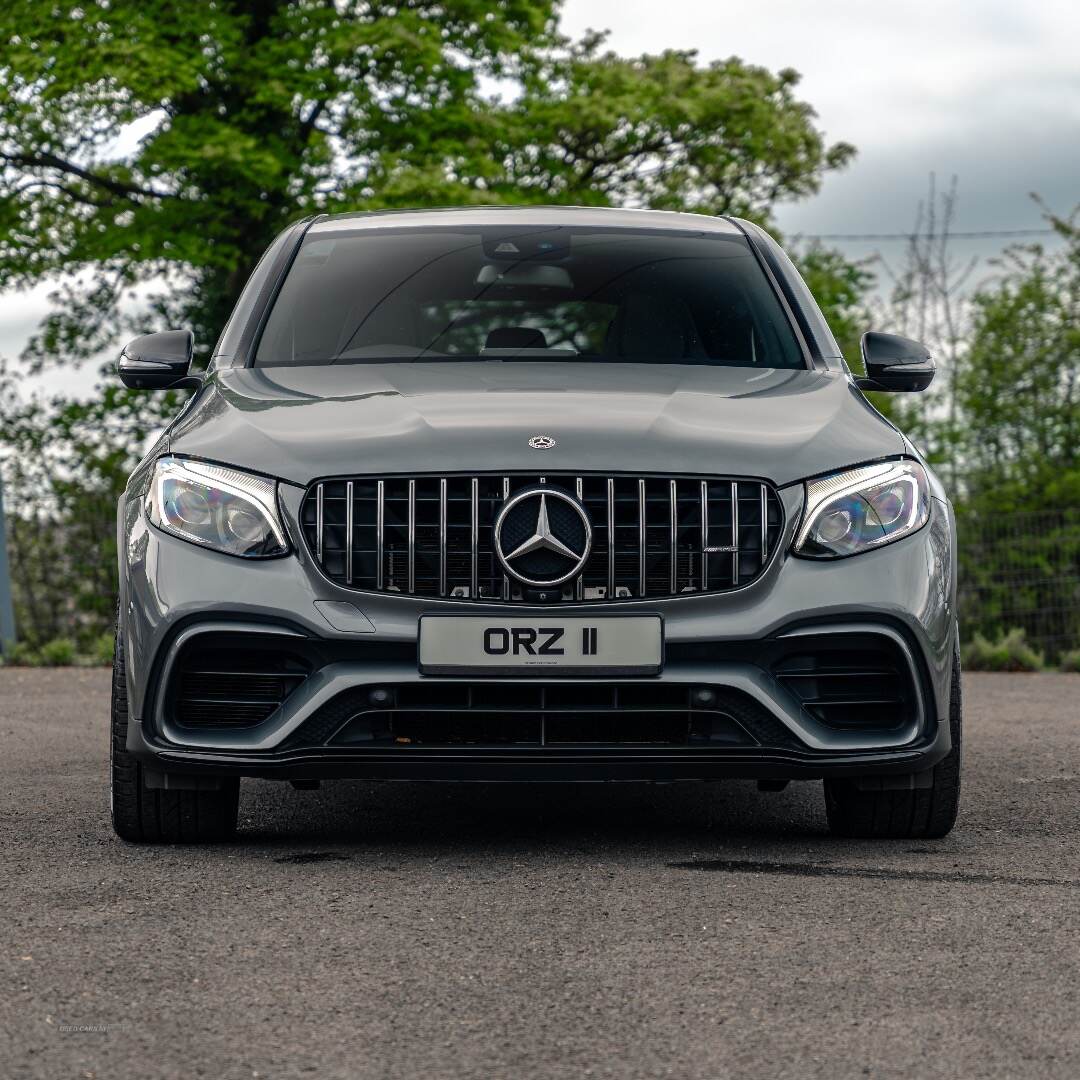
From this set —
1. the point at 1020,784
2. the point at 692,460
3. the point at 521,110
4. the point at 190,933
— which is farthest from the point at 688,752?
the point at 521,110

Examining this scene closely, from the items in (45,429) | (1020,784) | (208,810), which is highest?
(208,810)

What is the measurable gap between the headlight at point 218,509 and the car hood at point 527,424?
5 centimetres

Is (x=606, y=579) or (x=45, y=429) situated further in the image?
(x=45, y=429)

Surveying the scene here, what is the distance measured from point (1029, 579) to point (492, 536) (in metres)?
12.6

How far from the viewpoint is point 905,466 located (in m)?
Result: 4.75

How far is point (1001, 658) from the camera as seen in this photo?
14.3 meters

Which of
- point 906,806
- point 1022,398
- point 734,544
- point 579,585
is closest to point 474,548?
point 579,585

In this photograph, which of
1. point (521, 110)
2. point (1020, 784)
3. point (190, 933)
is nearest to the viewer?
point (190, 933)

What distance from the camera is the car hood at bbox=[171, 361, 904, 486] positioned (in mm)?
4547

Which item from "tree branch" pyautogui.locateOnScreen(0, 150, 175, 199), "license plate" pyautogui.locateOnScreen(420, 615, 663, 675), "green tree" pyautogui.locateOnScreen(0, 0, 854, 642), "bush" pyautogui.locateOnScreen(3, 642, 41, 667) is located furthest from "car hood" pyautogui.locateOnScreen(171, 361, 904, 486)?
"tree branch" pyautogui.locateOnScreen(0, 150, 175, 199)

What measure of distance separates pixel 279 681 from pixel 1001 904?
1.78 metres

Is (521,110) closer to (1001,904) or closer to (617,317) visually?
(617,317)

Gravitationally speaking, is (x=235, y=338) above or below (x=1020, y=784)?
above

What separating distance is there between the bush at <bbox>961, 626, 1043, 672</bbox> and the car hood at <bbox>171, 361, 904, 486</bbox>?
9520 mm
